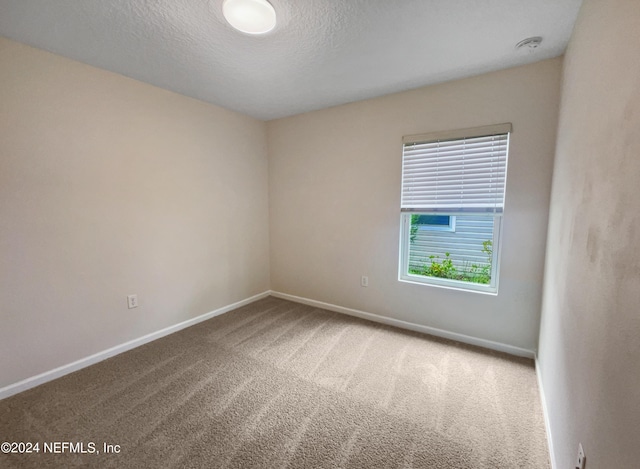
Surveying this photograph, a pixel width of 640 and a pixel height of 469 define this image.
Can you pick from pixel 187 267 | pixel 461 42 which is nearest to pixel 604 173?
pixel 461 42

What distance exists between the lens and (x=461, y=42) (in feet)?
6.02

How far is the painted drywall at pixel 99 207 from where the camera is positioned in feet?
6.04

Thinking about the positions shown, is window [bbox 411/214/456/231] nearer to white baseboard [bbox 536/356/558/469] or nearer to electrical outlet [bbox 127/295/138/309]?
white baseboard [bbox 536/356/558/469]

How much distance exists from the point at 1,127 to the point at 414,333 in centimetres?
374

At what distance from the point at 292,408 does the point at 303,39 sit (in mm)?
2505

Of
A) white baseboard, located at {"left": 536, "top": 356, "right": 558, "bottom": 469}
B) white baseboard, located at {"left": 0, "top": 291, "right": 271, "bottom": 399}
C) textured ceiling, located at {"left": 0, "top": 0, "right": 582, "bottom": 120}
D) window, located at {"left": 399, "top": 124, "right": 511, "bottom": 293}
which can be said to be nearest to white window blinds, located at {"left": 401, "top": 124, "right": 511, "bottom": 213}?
window, located at {"left": 399, "top": 124, "right": 511, "bottom": 293}

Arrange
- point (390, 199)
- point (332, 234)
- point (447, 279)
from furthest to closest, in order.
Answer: point (332, 234) → point (390, 199) → point (447, 279)

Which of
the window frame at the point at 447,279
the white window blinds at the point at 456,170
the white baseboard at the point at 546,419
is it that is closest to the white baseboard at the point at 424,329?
the white baseboard at the point at 546,419

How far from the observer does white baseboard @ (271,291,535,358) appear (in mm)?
2342

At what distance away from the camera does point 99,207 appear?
7.25 ft

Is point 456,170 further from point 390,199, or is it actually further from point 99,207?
point 99,207

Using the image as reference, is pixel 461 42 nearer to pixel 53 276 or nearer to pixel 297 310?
pixel 297 310

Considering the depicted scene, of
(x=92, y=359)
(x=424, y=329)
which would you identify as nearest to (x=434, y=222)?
(x=424, y=329)

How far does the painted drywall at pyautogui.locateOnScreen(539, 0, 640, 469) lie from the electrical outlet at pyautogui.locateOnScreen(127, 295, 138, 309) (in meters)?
3.11
